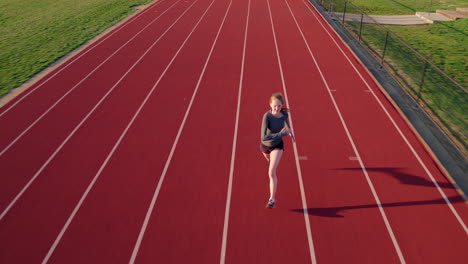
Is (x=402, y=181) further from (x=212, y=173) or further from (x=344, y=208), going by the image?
(x=212, y=173)

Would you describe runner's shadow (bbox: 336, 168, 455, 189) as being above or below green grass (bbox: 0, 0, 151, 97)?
below

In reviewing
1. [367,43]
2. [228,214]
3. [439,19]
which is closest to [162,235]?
[228,214]

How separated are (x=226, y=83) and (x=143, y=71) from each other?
2450mm

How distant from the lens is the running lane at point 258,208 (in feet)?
13.8

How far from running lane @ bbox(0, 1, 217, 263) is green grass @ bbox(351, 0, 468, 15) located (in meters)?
14.3

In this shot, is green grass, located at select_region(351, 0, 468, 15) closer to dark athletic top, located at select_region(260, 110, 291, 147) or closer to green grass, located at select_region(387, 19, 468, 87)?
green grass, located at select_region(387, 19, 468, 87)

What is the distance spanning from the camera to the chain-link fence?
734cm

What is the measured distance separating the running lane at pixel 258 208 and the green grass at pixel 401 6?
14035 mm

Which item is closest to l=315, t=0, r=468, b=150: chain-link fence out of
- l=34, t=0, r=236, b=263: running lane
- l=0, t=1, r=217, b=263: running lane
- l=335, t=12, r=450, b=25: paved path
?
l=335, t=12, r=450, b=25: paved path

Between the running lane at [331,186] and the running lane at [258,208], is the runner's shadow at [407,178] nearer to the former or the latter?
the running lane at [331,186]

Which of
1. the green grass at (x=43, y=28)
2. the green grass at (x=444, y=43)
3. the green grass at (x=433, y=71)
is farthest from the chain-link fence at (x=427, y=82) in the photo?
the green grass at (x=43, y=28)

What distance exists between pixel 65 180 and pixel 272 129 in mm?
3343

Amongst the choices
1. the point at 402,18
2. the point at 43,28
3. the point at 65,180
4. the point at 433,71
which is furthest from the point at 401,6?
the point at 65,180

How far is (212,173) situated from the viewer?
18.3ft
